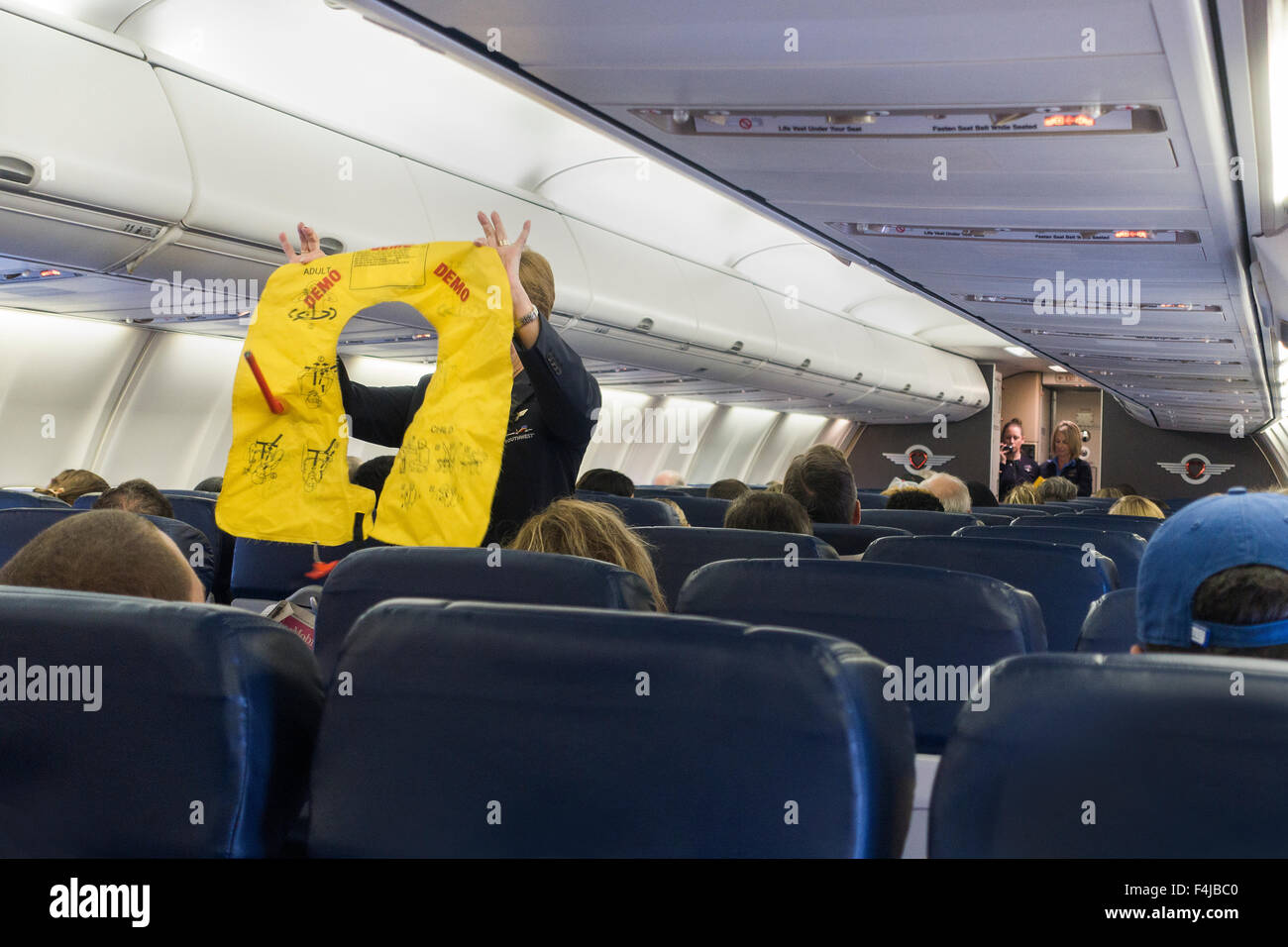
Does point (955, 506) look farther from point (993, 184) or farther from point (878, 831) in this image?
point (878, 831)

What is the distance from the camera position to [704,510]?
731 cm

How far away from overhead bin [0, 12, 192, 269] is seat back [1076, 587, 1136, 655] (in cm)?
489

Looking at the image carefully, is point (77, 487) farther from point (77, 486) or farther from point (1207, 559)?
point (1207, 559)

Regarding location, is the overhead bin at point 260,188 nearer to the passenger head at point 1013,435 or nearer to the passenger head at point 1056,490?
the passenger head at point 1056,490

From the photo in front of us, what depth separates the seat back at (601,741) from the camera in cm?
126

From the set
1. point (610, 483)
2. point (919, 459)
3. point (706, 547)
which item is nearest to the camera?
point (706, 547)

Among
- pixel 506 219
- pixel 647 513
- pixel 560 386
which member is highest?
pixel 506 219

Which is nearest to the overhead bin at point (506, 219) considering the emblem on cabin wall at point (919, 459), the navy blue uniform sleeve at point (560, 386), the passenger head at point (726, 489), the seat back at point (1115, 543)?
the passenger head at point (726, 489)

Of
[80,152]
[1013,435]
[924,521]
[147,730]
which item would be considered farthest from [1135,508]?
[1013,435]

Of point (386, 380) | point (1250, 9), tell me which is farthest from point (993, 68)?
point (386, 380)

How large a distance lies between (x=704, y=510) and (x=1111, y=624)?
427 cm

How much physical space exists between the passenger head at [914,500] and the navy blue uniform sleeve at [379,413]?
4140 millimetres

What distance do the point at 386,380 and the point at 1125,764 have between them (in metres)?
13.5

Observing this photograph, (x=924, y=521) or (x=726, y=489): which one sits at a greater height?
(x=726, y=489)
